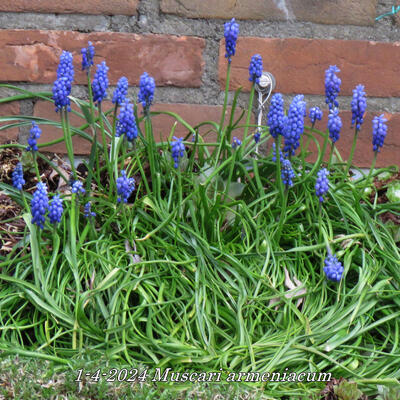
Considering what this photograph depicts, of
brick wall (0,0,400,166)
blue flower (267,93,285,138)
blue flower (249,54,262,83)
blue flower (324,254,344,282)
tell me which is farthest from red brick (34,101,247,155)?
blue flower (324,254,344,282)

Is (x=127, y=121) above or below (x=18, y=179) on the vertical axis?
above

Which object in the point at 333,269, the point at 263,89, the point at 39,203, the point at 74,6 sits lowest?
the point at 333,269

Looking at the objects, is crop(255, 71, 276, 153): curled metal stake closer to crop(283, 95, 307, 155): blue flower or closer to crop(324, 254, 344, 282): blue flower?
crop(283, 95, 307, 155): blue flower

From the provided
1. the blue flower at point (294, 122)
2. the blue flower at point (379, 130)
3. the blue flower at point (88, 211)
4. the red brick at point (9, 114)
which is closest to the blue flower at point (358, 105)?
the blue flower at point (379, 130)

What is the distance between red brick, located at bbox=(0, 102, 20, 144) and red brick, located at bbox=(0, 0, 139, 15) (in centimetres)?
32

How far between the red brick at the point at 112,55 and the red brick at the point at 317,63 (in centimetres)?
13

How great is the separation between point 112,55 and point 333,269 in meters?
1.09

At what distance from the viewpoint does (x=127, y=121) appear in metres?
1.66

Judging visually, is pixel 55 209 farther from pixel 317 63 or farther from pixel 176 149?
pixel 317 63

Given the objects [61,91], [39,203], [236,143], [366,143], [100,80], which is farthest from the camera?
[366,143]

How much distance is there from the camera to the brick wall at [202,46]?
2.11 metres

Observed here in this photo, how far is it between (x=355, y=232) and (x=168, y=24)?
3.19 ft

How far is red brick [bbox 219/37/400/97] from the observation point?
2.16 metres

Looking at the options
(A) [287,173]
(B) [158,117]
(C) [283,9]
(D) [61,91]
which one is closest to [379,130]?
(A) [287,173]
